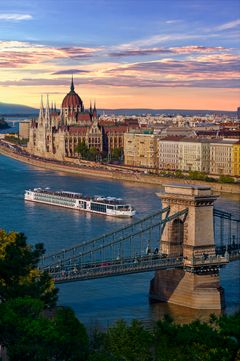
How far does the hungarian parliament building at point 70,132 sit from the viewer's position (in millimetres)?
49312

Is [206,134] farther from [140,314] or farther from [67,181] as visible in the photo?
[140,314]

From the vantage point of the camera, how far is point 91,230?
781 inches

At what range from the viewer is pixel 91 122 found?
5372 cm

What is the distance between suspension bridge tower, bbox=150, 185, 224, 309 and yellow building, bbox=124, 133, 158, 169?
27.7 meters

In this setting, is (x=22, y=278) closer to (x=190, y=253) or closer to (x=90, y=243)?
(x=190, y=253)

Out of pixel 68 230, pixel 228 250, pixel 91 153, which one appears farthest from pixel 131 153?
pixel 228 250

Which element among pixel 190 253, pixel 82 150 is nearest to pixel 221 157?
pixel 82 150

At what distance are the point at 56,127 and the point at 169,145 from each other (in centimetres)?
1432

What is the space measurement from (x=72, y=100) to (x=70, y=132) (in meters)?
7.63

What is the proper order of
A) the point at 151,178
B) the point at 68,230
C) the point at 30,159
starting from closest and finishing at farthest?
the point at 68,230
the point at 151,178
the point at 30,159

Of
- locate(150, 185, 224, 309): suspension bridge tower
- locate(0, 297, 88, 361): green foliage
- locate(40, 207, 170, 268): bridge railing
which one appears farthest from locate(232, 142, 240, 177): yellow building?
locate(0, 297, 88, 361): green foliage

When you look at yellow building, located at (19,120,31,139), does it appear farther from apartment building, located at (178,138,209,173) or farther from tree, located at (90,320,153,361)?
tree, located at (90,320,153,361)

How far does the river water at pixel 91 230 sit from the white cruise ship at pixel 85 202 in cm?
32

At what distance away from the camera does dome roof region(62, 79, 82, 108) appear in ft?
186
